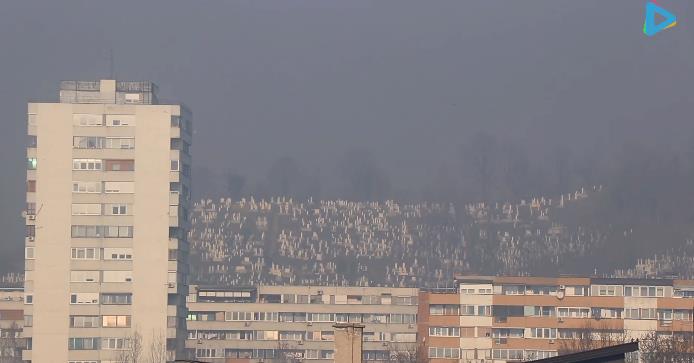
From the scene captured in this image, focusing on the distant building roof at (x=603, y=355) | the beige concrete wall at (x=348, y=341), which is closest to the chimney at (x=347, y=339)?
the beige concrete wall at (x=348, y=341)

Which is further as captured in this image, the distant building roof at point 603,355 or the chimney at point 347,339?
the chimney at point 347,339

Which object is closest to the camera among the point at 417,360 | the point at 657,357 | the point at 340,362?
the point at 340,362

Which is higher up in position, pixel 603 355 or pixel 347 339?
pixel 347 339

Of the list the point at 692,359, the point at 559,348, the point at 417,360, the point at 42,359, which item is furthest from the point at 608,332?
the point at 692,359

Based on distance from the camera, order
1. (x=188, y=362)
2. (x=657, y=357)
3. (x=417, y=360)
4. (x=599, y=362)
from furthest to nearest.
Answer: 1. (x=417, y=360)
2. (x=657, y=357)
3. (x=188, y=362)
4. (x=599, y=362)

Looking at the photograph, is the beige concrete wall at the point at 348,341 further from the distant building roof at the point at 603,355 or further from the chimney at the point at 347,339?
the distant building roof at the point at 603,355

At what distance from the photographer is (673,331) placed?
198 m

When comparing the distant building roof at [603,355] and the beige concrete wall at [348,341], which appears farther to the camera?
the beige concrete wall at [348,341]

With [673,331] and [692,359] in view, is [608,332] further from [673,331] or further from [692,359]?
[692,359]

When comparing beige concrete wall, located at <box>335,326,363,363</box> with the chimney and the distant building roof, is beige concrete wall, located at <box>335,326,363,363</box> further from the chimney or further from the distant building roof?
the distant building roof

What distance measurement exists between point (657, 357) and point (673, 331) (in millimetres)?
85039

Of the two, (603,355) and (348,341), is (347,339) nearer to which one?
(348,341)

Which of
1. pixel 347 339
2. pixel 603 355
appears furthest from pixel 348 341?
pixel 603 355

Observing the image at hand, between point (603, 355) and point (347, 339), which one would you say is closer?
point (603, 355)
